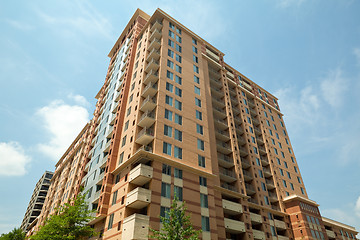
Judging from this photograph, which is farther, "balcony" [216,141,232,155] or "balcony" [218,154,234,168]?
"balcony" [216,141,232,155]

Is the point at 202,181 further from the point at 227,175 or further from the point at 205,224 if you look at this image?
the point at 227,175

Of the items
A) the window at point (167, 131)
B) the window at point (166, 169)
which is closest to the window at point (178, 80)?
the window at point (167, 131)

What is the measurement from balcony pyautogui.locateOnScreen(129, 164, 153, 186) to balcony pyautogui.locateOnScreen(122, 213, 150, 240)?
5.31m

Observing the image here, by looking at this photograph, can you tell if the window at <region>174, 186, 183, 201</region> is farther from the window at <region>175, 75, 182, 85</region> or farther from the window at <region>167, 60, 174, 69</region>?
the window at <region>167, 60, 174, 69</region>

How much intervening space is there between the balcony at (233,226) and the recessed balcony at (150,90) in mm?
25654

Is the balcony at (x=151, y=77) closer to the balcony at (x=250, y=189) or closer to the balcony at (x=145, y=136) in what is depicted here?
the balcony at (x=145, y=136)

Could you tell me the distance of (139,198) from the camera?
32750mm

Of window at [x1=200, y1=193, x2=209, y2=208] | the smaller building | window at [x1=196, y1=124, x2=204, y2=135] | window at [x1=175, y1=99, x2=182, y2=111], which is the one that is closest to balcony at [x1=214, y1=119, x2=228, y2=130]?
window at [x1=196, y1=124, x2=204, y2=135]

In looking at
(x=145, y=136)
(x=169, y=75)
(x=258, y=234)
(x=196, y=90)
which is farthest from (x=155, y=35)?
(x=258, y=234)

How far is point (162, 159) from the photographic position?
37594mm

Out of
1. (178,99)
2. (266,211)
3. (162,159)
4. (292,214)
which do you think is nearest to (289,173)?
(292,214)

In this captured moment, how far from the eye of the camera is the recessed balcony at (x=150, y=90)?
45628 millimetres

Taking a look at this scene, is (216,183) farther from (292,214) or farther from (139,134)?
(292,214)

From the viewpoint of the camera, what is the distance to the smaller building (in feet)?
332
